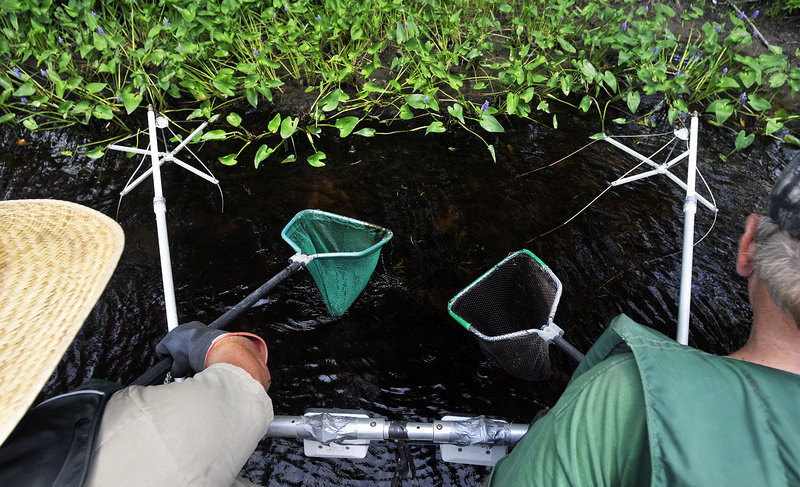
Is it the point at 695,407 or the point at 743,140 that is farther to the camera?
the point at 743,140

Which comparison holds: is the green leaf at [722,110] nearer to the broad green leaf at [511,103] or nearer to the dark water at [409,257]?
the dark water at [409,257]

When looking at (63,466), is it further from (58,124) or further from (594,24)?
(594,24)

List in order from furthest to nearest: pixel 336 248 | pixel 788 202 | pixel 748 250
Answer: pixel 336 248 < pixel 748 250 < pixel 788 202

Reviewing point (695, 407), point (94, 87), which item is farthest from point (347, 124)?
point (695, 407)

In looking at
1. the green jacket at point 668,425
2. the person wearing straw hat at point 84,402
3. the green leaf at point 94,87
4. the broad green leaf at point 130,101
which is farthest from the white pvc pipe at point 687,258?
the green leaf at point 94,87

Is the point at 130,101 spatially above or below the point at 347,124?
above

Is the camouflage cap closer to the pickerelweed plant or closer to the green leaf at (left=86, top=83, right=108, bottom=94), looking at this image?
the pickerelweed plant

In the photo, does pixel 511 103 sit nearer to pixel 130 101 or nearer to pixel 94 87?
pixel 130 101

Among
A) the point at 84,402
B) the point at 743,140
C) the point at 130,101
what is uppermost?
the point at 130,101

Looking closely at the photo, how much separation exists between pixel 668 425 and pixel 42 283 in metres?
1.24

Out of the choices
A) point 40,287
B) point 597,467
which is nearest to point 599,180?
point 597,467

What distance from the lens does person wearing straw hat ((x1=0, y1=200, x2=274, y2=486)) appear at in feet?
2.71

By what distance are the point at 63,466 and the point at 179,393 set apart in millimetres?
222

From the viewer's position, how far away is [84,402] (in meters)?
0.93
